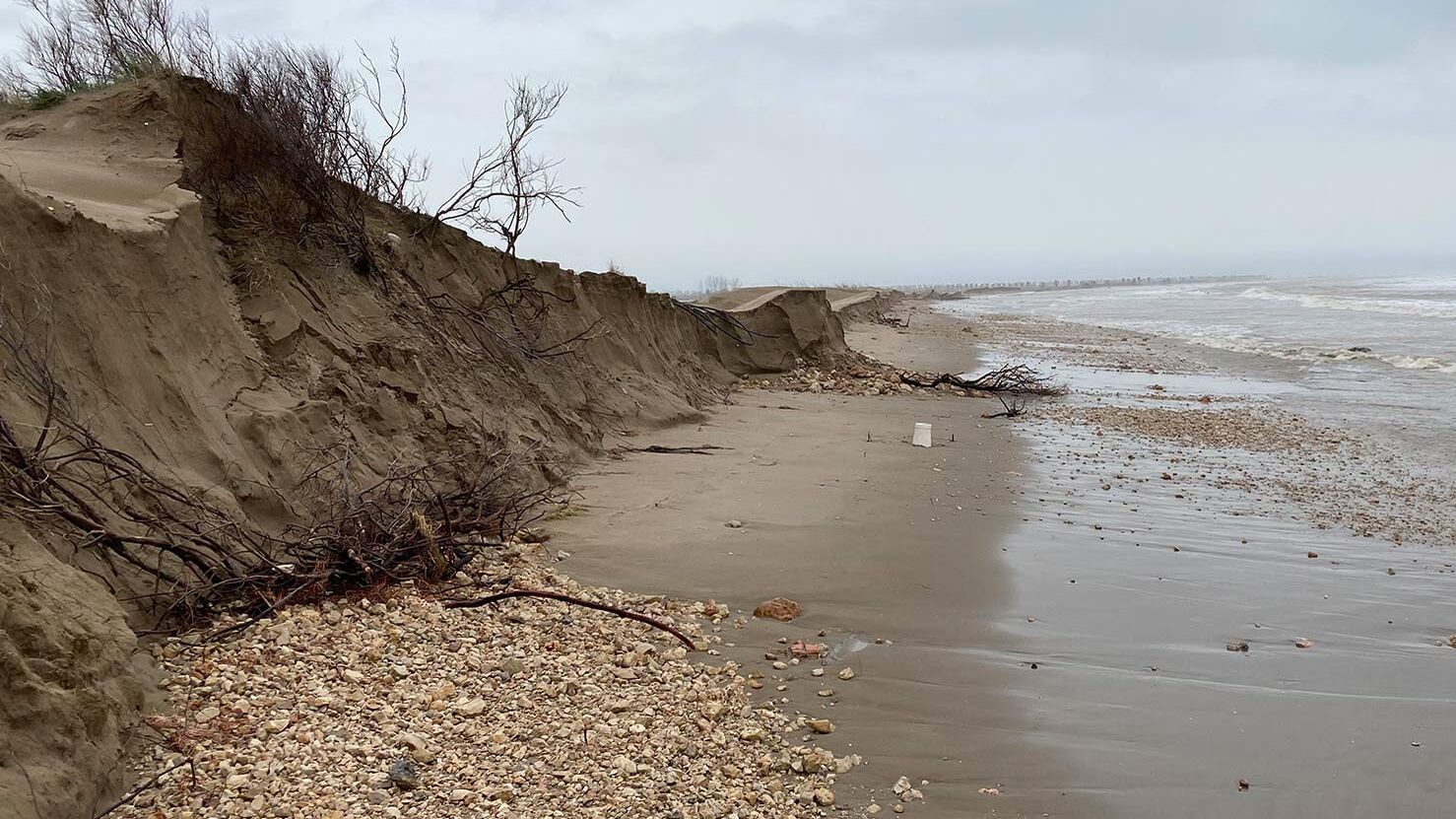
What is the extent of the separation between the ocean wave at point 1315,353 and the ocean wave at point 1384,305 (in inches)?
318

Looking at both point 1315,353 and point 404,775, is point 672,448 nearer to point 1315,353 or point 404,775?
point 404,775

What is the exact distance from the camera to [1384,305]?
1361 inches

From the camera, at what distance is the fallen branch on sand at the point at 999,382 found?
48.4ft

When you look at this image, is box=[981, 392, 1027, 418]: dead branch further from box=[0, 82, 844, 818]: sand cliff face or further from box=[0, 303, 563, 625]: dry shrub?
box=[0, 303, 563, 625]: dry shrub

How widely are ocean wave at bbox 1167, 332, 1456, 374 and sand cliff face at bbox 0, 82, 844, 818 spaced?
1594 centimetres

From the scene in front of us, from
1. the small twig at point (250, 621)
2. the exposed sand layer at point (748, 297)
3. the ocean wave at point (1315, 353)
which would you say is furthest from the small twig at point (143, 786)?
the ocean wave at point (1315, 353)

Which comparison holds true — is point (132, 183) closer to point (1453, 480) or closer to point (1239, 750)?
point (1239, 750)

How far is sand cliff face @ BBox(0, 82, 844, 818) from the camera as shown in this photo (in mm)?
2992

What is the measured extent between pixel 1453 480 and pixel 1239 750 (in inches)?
268

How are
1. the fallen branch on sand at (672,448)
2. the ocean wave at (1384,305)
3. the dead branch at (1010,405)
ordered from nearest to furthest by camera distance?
the fallen branch on sand at (672,448), the dead branch at (1010,405), the ocean wave at (1384,305)

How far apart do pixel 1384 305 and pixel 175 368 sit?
40.1 meters

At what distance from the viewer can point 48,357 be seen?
4.43m

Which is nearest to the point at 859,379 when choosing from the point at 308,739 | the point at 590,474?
the point at 590,474

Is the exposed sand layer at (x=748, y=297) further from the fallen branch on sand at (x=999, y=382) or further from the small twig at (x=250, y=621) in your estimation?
the small twig at (x=250, y=621)
